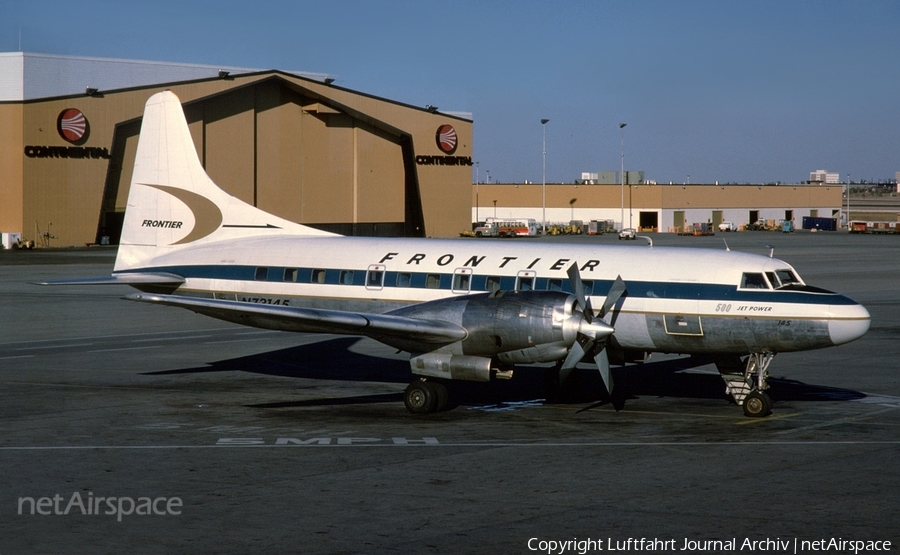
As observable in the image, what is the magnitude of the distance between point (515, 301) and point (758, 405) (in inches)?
221

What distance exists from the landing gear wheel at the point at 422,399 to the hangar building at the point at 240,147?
239 ft

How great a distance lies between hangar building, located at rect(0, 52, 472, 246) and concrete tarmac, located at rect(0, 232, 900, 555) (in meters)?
59.8

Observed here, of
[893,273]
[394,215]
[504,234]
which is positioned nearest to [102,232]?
[394,215]

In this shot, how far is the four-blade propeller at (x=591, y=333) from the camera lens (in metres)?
21.0

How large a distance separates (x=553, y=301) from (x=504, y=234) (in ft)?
347

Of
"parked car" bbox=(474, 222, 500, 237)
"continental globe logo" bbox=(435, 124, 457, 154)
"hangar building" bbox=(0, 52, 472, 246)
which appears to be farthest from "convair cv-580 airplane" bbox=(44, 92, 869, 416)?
"parked car" bbox=(474, 222, 500, 237)

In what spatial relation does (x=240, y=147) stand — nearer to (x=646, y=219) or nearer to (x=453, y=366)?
(x=453, y=366)

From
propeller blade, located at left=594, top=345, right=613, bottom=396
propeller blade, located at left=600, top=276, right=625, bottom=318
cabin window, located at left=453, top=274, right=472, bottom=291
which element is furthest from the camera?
cabin window, located at left=453, top=274, right=472, bottom=291

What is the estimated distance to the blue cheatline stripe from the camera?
71.8 ft

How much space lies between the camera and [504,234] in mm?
126625

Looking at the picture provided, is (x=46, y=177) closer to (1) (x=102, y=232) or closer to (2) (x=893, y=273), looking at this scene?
(1) (x=102, y=232)

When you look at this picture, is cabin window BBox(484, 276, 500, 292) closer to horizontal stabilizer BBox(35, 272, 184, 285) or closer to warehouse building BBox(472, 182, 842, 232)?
horizontal stabilizer BBox(35, 272, 184, 285)

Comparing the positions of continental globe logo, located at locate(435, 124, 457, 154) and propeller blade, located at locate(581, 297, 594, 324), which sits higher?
continental globe logo, located at locate(435, 124, 457, 154)

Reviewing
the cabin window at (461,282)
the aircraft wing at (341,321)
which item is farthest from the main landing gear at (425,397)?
the cabin window at (461,282)
